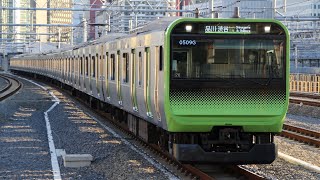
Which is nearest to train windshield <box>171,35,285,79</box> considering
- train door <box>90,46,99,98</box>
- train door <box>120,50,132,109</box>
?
train door <box>120,50,132,109</box>

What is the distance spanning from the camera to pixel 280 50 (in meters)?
10.2

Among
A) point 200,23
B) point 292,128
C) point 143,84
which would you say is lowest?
point 292,128

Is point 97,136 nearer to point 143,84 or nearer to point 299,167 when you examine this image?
point 143,84

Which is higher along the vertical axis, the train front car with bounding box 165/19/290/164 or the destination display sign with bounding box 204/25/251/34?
the destination display sign with bounding box 204/25/251/34

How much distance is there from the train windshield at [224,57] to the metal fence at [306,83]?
2777 cm

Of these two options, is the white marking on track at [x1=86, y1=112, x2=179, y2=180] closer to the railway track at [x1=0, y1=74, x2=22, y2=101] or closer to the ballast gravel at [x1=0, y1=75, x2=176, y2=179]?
the ballast gravel at [x1=0, y1=75, x2=176, y2=179]

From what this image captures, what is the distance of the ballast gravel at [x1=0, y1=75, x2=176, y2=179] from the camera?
437 inches

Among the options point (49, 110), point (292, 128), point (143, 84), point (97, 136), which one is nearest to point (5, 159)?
point (143, 84)

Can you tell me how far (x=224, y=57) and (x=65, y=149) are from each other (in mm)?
5249

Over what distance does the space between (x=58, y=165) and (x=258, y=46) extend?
4236 mm

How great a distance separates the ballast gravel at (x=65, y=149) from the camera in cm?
1109

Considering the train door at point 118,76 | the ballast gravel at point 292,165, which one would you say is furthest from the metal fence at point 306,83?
the train door at point 118,76

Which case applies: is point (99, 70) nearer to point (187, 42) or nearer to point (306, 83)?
point (187, 42)

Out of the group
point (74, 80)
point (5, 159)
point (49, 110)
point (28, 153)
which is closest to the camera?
point (5, 159)
